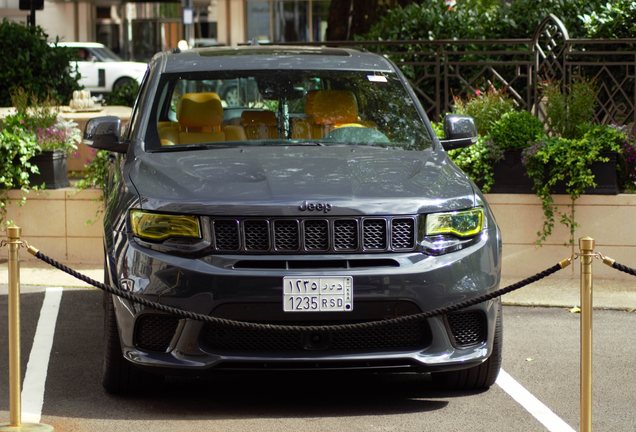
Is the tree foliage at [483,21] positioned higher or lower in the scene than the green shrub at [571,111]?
higher

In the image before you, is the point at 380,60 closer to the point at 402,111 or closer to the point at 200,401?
the point at 402,111

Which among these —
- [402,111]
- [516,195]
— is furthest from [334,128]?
[516,195]

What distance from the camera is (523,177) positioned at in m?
8.25

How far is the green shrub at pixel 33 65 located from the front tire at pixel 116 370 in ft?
27.2

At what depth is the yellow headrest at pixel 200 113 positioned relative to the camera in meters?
5.79

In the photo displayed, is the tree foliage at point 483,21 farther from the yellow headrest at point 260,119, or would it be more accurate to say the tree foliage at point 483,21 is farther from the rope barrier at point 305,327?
the rope barrier at point 305,327

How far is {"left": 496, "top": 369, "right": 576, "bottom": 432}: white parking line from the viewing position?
4.51m

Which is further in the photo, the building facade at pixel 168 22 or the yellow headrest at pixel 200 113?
the building facade at pixel 168 22

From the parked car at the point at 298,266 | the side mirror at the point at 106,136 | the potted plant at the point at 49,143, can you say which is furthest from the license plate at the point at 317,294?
the potted plant at the point at 49,143

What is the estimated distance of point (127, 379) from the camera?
4.78 metres

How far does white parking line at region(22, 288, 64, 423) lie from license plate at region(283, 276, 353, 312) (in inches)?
54.5

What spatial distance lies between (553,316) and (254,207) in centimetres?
350

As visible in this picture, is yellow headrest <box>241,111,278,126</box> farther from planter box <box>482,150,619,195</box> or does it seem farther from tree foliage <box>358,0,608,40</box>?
tree foliage <box>358,0,608,40</box>

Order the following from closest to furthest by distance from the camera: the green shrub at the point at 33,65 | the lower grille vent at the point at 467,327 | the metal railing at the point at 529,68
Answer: the lower grille vent at the point at 467,327, the metal railing at the point at 529,68, the green shrub at the point at 33,65
